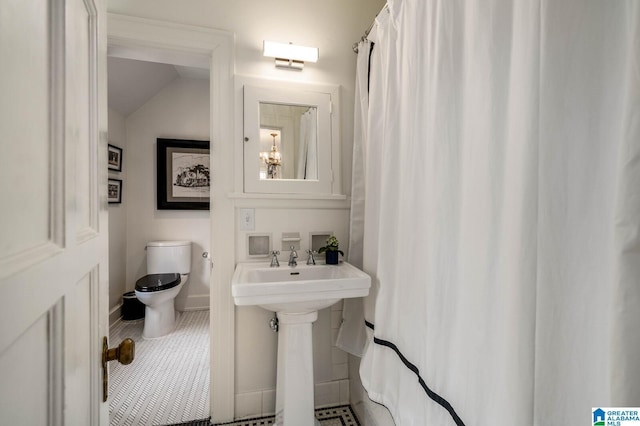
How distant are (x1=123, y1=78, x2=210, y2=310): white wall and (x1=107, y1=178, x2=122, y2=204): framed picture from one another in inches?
5.2

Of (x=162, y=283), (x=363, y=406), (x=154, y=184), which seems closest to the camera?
(x=363, y=406)

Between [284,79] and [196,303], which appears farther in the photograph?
[196,303]

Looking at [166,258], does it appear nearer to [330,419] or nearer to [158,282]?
[158,282]

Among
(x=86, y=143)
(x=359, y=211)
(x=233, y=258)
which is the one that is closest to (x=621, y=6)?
(x=86, y=143)

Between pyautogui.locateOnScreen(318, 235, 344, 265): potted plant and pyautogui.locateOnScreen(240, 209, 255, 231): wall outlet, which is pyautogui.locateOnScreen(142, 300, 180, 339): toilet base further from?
pyautogui.locateOnScreen(318, 235, 344, 265): potted plant

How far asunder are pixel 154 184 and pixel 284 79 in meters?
2.13

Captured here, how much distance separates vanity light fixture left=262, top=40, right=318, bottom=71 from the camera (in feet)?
5.14

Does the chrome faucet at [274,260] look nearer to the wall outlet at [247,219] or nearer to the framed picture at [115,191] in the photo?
the wall outlet at [247,219]

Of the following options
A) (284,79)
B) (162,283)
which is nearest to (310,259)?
(284,79)

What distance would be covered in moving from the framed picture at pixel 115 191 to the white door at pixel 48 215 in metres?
2.52

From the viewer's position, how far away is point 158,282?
250 cm

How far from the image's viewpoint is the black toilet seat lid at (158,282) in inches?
93.9

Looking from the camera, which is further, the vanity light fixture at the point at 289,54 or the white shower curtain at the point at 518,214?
the vanity light fixture at the point at 289,54

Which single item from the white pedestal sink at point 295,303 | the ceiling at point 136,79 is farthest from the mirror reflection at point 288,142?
the ceiling at point 136,79
